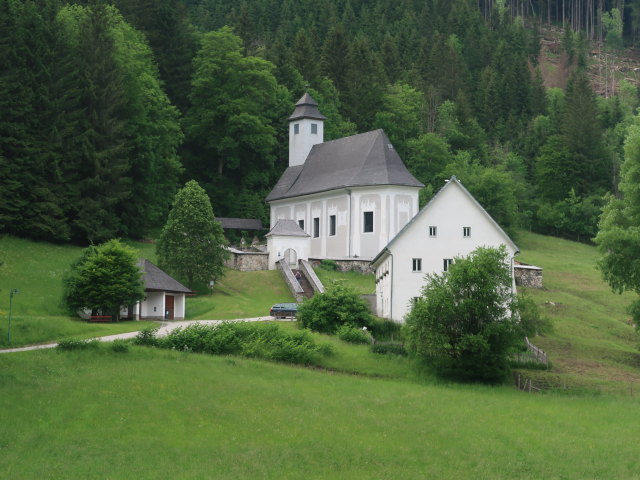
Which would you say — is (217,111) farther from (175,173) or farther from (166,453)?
(166,453)

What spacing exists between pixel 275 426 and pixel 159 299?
21.9 metres

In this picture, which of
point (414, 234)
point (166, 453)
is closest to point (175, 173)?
point (414, 234)

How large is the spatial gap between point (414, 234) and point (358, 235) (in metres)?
16.1

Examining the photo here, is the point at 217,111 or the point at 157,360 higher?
the point at 217,111

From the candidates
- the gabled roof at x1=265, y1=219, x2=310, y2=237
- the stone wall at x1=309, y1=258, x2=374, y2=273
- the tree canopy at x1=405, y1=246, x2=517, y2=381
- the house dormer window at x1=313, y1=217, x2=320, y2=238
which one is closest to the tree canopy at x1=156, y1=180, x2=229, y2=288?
the gabled roof at x1=265, y1=219, x2=310, y2=237

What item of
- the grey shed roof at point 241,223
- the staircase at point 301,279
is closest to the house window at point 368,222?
the staircase at point 301,279

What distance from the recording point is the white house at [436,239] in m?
46.1

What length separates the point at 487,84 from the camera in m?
115

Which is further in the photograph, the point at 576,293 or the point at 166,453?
the point at 576,293

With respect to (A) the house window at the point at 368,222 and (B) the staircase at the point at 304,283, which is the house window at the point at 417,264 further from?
(A) the house window at the point at 368,222

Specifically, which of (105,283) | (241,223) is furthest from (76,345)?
(241,223)

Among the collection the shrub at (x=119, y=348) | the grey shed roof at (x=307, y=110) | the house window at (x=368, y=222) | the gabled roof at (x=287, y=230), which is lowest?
the shrub at (x=119, y=348)

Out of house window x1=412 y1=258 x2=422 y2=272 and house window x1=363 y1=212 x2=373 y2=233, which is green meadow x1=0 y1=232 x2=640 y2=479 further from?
house window x1=363 y1=212 x2=373 y2=233

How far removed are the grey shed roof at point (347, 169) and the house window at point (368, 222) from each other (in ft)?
6.84
